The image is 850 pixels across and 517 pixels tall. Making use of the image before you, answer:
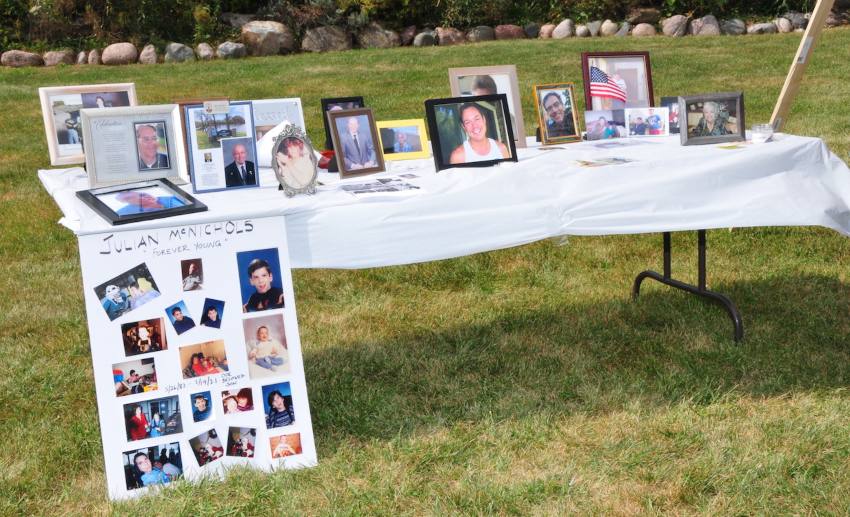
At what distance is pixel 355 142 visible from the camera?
296cm

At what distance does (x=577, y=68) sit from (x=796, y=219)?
7.93 m

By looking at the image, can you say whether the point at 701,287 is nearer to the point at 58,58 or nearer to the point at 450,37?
the point at 450,37

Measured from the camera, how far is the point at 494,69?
3281 millimetres

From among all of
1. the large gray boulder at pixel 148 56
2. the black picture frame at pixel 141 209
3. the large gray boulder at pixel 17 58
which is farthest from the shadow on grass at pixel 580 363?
the large gray boulder at pixel 17 58

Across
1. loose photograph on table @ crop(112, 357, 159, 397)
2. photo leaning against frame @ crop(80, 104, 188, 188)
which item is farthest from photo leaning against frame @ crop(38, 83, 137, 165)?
loose photograph on table @ crop(112, 357, 159, 397)

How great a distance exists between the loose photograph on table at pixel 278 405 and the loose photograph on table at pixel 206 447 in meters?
0.15

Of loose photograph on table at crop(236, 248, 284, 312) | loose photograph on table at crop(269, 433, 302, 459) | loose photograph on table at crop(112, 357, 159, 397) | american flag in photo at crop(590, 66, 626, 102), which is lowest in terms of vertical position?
loose photograph on table at crop(269, 433, 302, 459)

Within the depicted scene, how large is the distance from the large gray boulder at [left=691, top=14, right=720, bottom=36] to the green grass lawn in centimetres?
894

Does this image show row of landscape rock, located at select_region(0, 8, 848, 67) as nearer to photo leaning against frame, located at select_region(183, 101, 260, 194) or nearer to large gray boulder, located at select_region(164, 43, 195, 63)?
large gray boulder, located at select_region(164, 43, 195, 63)

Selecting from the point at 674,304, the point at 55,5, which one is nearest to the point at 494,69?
the point at 674,304

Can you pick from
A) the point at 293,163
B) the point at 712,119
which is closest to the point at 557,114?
the point at 712,119

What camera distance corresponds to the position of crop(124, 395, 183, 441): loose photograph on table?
241 cm

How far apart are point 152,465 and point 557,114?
196 centimetres

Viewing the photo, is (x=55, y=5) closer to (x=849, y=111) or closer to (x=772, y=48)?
(x=772, y=48)
